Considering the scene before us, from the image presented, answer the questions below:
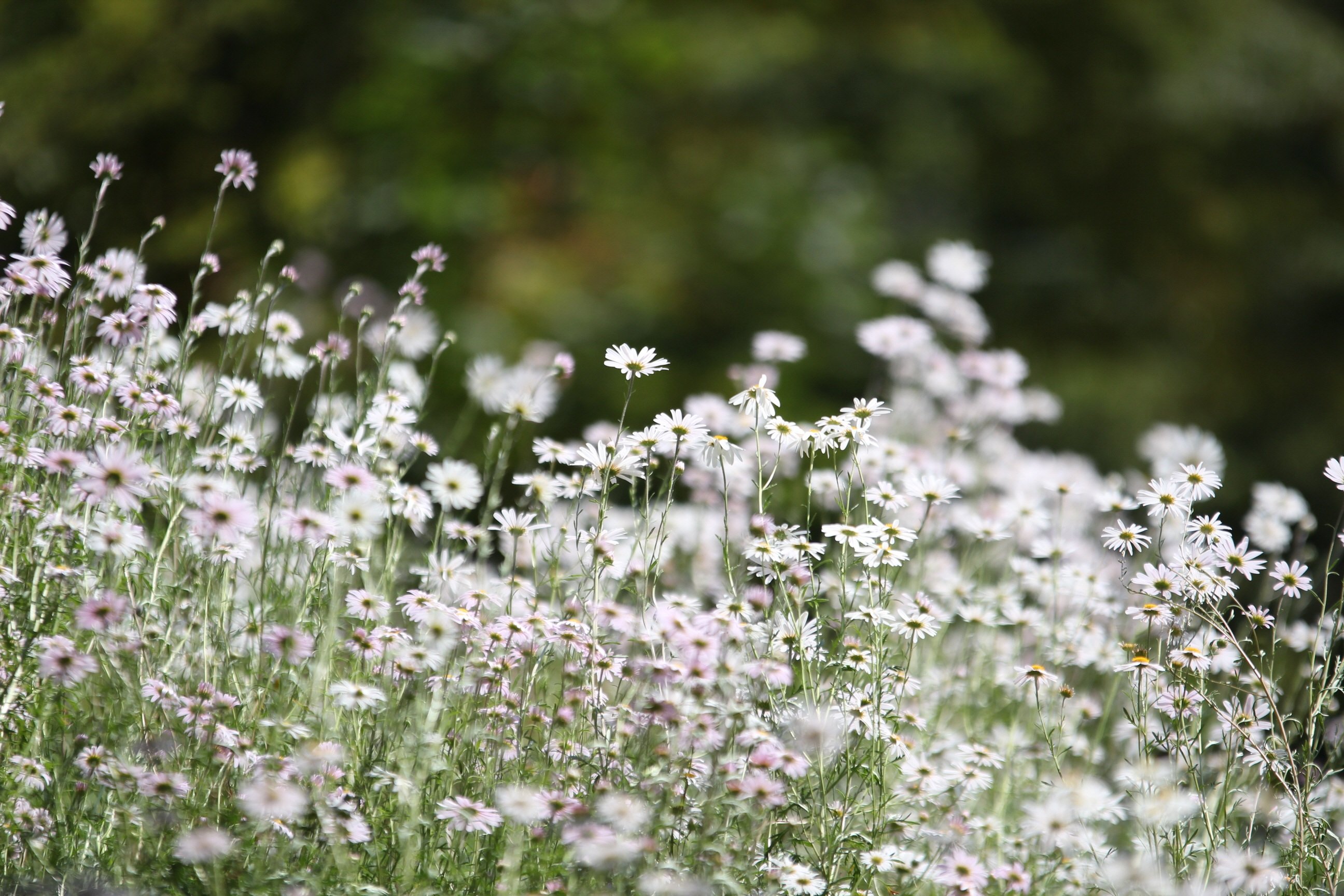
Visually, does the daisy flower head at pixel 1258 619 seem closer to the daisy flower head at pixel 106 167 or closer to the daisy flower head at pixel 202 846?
the daisy flower head at pixel 202 846

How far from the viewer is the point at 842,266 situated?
5.79m

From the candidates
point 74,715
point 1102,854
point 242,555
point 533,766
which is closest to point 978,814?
point 1102,854

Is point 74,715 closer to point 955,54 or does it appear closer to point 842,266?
point 842,266

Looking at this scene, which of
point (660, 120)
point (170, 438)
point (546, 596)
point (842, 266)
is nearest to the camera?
point (170, 438)

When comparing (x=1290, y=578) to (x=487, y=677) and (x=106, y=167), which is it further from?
(x=106, y=167)

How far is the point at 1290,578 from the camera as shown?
184 centimetres

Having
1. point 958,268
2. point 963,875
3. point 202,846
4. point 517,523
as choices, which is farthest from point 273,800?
point 958,268

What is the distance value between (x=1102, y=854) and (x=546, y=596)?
1455mm

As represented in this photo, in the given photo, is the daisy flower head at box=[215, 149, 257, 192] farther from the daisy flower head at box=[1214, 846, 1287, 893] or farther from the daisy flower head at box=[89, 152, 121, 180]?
the daisy flower head at box=[1214, 846, 1287, 893]

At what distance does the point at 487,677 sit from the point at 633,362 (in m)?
0.57

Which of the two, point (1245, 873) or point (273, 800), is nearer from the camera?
point (273, 800)

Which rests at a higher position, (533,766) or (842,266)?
(842,266)

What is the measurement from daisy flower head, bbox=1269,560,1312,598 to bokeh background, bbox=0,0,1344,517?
3.08 meters

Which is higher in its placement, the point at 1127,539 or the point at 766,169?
the point at 766,169
